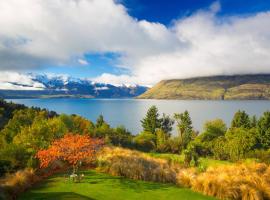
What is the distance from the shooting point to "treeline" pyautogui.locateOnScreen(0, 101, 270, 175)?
21.6 metres

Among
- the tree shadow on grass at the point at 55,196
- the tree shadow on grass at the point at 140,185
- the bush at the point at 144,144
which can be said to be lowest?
the bush at the point at 144,144

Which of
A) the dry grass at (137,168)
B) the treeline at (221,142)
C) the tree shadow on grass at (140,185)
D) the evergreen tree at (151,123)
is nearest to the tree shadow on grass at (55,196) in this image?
the tree shadow on grass at (140,185)

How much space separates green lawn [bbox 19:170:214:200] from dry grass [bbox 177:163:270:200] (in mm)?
732

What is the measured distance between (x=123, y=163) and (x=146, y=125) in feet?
212

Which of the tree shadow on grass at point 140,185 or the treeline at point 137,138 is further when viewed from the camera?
the treeline at point 137,138

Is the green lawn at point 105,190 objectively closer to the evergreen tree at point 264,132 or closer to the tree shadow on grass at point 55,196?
the tree shadow on grass at point 55,196

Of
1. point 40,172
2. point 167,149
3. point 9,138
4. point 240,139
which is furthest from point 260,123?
point 40,172

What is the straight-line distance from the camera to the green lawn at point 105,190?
14909 mm

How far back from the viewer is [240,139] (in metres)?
47.3

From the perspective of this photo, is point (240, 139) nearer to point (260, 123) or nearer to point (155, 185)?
point (260, 123)

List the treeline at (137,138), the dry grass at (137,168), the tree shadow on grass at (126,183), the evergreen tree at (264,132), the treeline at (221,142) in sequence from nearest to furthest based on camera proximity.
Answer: the tree shadow on grass at (126,183) → the dry grass at (137,168) → the treeline at (137,138) → the treeline at (221,142) → the evergreen tree at (264,132)

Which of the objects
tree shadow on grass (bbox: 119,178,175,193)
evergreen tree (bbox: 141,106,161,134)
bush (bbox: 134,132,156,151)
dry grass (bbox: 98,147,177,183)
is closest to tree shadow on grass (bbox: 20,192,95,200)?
tree shadow on grass (bbox: 119,178,175,193)

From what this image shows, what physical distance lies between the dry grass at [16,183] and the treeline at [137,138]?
1.96 m

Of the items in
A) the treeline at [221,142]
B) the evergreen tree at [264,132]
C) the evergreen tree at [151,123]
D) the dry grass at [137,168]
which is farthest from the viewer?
the evergreen tree at [151,123]
